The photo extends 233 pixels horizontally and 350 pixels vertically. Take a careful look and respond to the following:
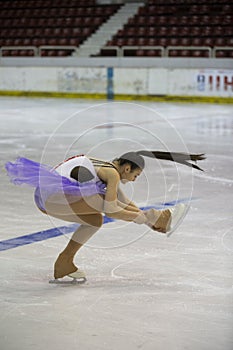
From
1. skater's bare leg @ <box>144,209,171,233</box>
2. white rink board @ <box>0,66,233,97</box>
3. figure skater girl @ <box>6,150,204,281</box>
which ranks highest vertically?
figure skater girl @ <box>6,150,204,281</box>

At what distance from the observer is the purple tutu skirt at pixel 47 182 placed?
138 inches

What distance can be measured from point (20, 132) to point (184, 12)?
13127 millimetres

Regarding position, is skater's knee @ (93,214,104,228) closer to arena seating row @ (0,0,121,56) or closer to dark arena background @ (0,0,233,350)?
dark arena background @ (0,0,233,350)

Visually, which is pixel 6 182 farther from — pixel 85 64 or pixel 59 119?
pixel 85 64

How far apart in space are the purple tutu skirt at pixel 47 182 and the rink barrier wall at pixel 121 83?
14.5 m

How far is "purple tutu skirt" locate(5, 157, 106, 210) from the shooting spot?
3510 millimetres

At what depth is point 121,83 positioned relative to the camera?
19.1 m

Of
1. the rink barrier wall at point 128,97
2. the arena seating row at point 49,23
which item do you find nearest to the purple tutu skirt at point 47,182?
the rink barrier wall at point 128,97

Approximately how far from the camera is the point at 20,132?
1159 cm

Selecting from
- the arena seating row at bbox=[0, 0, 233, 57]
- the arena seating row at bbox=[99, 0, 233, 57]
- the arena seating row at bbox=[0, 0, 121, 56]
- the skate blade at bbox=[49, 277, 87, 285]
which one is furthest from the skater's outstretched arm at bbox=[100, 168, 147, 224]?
the arena seating row at bbox=[0, 0, 121, 56]

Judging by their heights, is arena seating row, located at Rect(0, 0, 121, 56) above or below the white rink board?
above

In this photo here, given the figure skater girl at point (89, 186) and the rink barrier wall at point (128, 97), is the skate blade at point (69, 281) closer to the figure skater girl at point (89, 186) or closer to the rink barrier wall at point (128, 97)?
the figure skater girl at point (89, 186)

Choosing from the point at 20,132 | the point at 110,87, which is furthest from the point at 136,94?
the point at 20,132

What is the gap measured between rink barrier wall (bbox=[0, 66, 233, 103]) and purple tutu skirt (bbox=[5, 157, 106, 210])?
14488 mm
